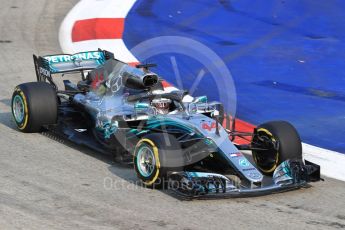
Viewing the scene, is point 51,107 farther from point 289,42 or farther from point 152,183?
point 289,42

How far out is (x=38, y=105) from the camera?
1048cm

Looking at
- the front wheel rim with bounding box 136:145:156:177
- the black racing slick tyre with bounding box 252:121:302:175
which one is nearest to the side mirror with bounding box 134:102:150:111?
the front wheel rim with bounding box 136:145:156:177

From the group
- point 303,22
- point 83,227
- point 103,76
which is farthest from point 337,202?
point 303,22

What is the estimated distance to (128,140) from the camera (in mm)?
9664

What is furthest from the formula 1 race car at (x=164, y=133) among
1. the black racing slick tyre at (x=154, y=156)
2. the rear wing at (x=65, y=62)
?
the rear wing at (x=65, y=62)

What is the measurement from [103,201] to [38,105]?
8.92ft

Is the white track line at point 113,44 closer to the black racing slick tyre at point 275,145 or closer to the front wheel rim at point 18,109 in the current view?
the black racing slick tyre at point 275,145

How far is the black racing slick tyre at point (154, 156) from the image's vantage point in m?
8.51

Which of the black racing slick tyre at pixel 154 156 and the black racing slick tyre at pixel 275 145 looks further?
the black racing slick tyre at pixel 275 145

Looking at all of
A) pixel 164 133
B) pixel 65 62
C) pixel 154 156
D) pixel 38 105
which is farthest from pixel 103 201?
pixel 65 62

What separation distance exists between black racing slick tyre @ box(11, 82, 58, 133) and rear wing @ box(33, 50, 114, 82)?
1201mm

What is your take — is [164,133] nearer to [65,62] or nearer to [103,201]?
[103,201]

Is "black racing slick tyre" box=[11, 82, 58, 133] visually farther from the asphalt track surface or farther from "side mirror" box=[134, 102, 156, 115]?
"side mirror" box=[134, 102, 156, 115]

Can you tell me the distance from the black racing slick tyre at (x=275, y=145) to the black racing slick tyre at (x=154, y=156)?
1.36m
